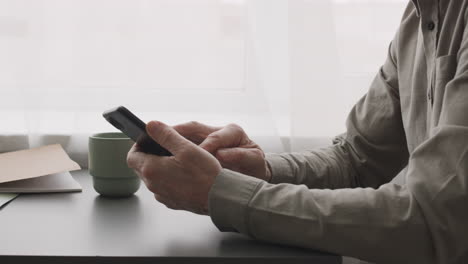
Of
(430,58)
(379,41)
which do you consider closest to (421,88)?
(430,58)

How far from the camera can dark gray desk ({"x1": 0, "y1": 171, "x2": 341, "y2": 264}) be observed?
66 centimetres

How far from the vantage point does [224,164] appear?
0.91m

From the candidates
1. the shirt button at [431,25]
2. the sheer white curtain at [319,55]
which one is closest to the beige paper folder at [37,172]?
the sheer white curtain at [319,55]

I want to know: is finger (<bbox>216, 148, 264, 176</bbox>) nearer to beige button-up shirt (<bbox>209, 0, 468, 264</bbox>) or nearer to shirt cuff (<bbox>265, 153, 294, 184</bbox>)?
shirt cuff (<bbox>265, 153, 294, 184</bbox>)

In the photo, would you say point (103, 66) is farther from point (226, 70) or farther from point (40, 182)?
point (40, 182)

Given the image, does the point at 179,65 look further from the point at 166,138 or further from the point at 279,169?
the point at 166,138

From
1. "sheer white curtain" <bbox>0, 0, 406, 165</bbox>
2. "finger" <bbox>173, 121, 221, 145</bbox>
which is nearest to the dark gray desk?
"finger" <bbox>173, 121, 221, 145</bbox>

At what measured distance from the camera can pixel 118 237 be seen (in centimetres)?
73

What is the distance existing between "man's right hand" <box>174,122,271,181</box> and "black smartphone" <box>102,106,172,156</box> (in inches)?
4.2

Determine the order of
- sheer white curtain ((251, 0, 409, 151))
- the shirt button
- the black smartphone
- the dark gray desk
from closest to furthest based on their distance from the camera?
the dark gray desk < the black smartphone < the shirt button < sheer white curtain ((251, 0, 409, 151))

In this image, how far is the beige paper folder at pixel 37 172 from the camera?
3.16ft

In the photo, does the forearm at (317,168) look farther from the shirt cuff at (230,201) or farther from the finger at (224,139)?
the shirt cuff at (230,201)

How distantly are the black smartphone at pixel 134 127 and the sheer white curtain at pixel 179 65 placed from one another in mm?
490

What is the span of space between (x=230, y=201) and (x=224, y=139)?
0.21 meters
